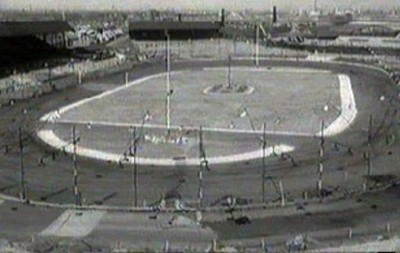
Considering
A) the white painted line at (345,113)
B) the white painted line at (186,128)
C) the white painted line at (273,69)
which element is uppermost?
the white painted line at (186,128)

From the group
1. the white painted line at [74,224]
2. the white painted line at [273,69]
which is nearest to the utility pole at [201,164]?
the white painted line at [74,224]

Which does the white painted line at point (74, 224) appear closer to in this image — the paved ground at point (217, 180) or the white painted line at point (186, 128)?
the paved ground at point (217, 180)

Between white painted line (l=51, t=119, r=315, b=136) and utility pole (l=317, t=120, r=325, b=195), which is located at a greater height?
utility pole (l=317, t=120, r=325, b=195)

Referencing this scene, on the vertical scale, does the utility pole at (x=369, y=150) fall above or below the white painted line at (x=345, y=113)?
→ above

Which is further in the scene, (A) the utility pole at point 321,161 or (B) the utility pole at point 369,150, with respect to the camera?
(B) the utility pole at point 369,150

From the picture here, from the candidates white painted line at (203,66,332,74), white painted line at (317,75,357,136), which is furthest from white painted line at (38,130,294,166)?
white painted line at (203,66,332,74)

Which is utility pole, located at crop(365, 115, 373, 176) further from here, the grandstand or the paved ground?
the grandstand

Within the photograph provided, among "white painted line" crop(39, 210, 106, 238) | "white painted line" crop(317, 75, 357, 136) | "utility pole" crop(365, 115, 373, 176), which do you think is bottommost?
"white painted line" crop(317, 75, 357, 136)

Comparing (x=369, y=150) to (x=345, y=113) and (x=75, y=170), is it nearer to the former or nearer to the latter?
(x=345, y=113)
